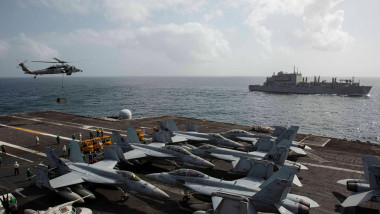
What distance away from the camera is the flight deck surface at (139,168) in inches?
777

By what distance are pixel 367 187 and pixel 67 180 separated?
24382 mm

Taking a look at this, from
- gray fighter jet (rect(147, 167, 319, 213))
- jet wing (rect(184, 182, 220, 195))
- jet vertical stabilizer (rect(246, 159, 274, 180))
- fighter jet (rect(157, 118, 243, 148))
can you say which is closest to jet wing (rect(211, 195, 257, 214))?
gray fighter jet (rect(147, 167, 319, 213))

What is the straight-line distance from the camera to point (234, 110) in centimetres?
9800

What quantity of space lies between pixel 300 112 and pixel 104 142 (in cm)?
7990

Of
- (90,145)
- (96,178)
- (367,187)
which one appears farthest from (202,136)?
(367,187)

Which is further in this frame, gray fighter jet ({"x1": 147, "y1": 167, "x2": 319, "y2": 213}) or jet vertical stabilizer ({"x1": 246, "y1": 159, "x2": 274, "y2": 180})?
jet vertical stabilizer ({"x1": 246, "y1": 159, "x2": 274, "y2": 180})

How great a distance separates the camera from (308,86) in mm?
141750

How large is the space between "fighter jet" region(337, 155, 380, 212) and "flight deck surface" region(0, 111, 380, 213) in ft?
5.55

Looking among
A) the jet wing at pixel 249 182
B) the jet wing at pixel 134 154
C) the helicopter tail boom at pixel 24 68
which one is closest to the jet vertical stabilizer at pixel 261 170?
the jet wing at pixel 249 182

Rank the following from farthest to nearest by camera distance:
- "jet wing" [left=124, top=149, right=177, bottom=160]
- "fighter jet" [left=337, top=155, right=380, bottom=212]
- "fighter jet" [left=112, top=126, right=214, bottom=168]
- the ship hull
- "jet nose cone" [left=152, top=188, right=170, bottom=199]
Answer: the ship hull, "jet wing" [left=124, top=149, right=177, bottom=160], "fighter jet" [left=112, top=126, right=214, bottom=168], "jet nose cone" [left=152, top=188, right=170, bottom=199], "fighter jet" [left=337, top=155, right=380, bottom=212]

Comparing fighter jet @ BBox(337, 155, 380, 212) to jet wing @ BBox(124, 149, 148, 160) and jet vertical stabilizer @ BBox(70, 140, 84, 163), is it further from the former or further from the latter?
jet vertical stabilizer @ BBox(70, 140, 84, 163)

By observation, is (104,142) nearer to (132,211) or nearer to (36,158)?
(36,158)

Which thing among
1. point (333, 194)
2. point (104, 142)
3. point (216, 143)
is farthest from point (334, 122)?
point (104, 142)

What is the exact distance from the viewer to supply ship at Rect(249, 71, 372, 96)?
458ft
